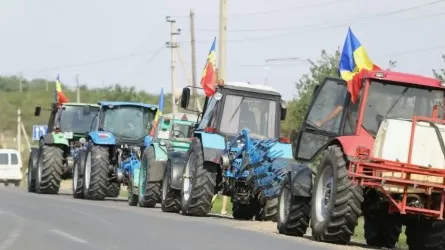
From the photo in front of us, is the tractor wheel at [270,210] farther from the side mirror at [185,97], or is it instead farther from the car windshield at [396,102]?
the car windshield at [396,102]

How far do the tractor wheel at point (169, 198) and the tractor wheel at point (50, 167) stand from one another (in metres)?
9.03

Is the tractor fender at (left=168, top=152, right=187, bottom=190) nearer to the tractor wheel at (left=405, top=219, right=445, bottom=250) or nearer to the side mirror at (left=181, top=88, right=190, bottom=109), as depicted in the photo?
the side mirror at (left=181, top=88, right=190, bottom=109)

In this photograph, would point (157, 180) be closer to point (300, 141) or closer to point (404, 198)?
point (300, 141)

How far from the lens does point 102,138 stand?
30.3m

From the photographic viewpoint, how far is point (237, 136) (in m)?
22.3

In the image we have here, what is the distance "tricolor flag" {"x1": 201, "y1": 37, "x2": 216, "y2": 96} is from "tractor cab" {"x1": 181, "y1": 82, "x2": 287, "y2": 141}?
2356 mm

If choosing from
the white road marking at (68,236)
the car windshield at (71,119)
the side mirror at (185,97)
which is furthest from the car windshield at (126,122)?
the white road marking at (68,236)

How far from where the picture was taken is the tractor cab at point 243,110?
22.9 metres

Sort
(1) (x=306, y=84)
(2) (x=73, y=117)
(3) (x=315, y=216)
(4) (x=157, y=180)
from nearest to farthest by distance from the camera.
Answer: (3) (x=315, y=216) < (4) (x=157, y=180) < (2) (x=73, y=117) < (1) (x=306, y=84)

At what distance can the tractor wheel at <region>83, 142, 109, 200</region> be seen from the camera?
30.0m

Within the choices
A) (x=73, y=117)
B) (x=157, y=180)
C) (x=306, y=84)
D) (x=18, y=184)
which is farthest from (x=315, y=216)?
(x=18, y=184)

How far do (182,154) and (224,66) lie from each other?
39.0 feet

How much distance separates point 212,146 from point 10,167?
111 feet

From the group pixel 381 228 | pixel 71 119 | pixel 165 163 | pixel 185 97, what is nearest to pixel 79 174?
pixel 71 119
